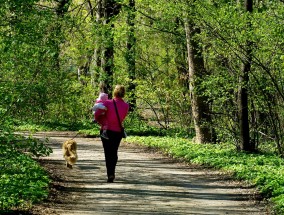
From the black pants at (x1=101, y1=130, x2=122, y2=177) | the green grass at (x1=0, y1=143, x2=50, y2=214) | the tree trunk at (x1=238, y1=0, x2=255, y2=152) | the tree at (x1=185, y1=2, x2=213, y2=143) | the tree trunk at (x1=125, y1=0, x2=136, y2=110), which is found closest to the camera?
the green grass at (x1=0, y1=143, x2=50, y2=214)

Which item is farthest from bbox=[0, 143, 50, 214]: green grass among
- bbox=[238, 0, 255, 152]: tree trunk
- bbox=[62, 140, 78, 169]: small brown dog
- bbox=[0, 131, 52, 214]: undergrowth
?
bbox=[238, 0, 255, 152]: tree trunk

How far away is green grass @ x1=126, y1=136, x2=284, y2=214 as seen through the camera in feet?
35.3

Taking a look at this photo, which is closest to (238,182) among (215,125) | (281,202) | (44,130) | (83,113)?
(281,202)

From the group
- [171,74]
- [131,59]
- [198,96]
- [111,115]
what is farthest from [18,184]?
[131,59]

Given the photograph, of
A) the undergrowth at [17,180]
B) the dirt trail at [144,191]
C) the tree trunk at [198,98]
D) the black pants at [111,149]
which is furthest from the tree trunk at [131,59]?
the undergrowth at [17,180]

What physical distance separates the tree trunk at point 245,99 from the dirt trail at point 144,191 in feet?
8.16

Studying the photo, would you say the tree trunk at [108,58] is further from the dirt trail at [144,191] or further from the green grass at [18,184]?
the green grass at [18,184]

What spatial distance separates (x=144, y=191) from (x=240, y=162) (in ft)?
14.9

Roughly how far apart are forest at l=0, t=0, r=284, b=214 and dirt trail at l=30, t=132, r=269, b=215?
67 cm

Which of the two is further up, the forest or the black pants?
the forest

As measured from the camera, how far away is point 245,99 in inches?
652

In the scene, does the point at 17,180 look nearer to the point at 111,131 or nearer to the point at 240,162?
the point at 111,131

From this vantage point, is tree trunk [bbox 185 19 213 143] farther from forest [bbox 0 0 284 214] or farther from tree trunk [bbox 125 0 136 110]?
tree trunk [bbox 125 0 136 110]

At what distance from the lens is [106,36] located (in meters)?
24.8
